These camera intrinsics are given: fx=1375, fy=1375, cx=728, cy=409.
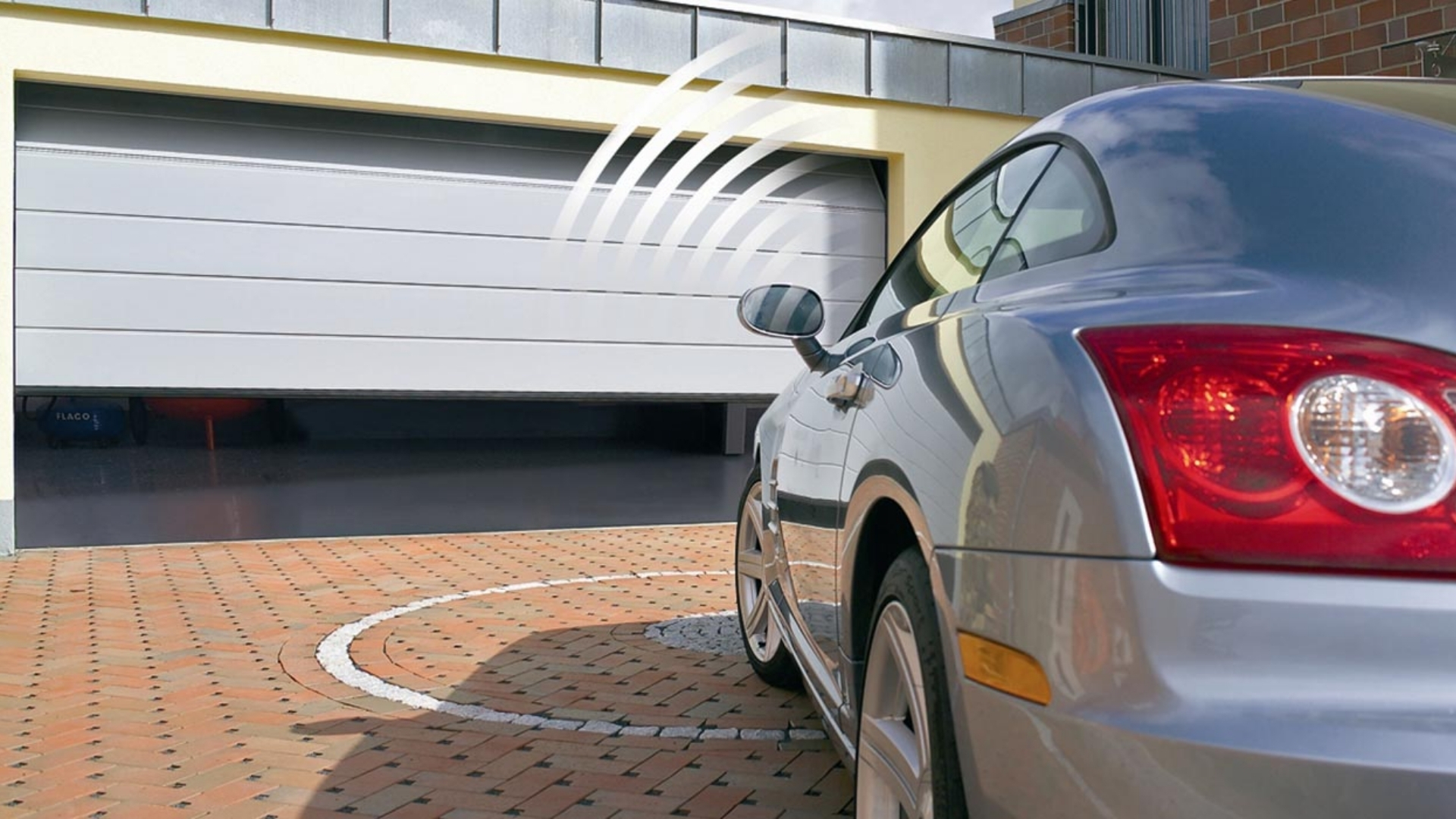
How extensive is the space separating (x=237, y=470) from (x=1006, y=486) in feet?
27.1

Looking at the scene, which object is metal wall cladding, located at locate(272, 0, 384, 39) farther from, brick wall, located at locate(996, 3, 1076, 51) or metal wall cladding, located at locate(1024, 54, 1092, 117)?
brick wall, located at locate(996, 3, 1076, 51)

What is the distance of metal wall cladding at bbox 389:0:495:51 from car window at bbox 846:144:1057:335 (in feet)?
20.5

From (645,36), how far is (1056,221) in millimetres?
7663

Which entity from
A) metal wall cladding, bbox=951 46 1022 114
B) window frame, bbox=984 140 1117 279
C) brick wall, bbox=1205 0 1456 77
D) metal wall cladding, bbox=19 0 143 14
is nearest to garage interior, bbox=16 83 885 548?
metal wall cladding, bbox=19 0 143 14

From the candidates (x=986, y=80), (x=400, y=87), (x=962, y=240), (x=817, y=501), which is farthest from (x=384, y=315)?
(x=962, y=240)

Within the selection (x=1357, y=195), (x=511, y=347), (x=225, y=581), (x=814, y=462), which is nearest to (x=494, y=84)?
(x=511, y=347)

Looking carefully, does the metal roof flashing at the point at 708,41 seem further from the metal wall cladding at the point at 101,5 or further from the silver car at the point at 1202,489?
the silver car at the point at 1202,489

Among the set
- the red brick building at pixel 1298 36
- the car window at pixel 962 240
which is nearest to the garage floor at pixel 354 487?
the red brick building at pixel 1298 36

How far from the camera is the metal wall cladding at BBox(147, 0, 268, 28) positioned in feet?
26.9

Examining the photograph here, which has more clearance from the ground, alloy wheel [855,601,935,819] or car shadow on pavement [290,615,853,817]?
alloy wheel [855,601,935,819]

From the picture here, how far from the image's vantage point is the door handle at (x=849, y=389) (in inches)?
97.3

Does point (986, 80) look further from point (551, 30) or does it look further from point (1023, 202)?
point (1023, 202)

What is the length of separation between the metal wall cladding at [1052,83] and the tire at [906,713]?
357 inches

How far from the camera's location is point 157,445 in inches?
344
